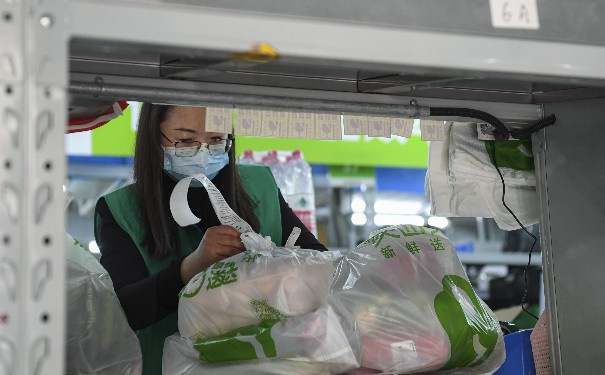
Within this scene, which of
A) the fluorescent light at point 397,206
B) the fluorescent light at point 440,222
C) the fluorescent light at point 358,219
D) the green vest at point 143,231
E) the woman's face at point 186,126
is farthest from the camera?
the fluorescent light at point 397,206

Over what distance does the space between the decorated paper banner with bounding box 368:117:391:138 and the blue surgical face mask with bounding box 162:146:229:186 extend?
51cm

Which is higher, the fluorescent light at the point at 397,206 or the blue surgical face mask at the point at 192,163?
the blue surgical face mask at the point at 192,163

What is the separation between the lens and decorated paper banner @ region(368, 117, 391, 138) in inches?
67.4

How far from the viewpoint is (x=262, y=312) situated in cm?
158

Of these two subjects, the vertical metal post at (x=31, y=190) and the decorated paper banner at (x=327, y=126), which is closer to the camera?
the vertical metal post at (x=31, y=190)

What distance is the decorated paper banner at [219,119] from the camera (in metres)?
1.62

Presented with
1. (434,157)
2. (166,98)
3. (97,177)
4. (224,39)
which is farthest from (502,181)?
(97,177)

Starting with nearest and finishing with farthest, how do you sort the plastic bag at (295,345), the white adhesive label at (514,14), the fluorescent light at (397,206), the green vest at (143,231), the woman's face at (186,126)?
the white adhesive label at (514,14) < the plastic bag at (295,345) < the woman's face at (186,126) < the green vest at (143,231) < the fluorescent light at (397,206)

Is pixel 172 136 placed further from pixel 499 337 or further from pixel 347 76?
pixel 499 337

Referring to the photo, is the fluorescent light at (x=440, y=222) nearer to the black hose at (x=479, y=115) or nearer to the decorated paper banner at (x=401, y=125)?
the black hose at (x=479, y=115)

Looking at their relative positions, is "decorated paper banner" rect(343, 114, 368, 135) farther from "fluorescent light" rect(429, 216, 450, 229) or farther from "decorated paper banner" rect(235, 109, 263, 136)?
"fluorescent light" rect(429, 216, 450, 229)

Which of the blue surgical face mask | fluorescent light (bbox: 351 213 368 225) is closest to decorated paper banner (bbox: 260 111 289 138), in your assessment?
the blue surgical face mask

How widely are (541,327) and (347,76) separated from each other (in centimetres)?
74

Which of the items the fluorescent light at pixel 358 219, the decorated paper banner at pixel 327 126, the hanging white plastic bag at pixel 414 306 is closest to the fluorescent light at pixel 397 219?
the fluorescent light at pixel 358 219
